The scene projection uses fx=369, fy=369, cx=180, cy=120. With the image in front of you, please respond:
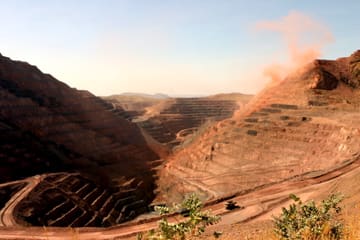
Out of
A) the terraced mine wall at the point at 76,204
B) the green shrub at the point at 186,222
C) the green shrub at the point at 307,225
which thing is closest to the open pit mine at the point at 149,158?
the terraced mine wall at the point at 76,204

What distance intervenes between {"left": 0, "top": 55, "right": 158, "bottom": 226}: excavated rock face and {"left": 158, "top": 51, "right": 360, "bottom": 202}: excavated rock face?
8.32 metres

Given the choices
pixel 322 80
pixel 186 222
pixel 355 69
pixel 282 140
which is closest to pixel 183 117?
pixel 355 69

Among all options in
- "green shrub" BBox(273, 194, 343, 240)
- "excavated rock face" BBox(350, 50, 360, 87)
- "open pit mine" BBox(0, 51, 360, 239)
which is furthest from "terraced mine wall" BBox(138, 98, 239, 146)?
"green shrub" BBox(273, 194, 343, 240)

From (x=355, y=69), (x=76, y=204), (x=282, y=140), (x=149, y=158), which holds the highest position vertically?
(x=355, y=69)

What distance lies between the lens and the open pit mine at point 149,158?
40875 millimetres

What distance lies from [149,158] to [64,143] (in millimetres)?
19545

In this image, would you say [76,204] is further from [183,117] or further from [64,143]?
[183,117]

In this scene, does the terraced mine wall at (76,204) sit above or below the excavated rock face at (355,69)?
below

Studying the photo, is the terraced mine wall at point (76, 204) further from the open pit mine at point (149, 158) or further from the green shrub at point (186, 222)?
the green shrub at point (186, 222)

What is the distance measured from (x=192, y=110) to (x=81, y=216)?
371 ft

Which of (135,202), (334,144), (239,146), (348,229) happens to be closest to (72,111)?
(135,202)

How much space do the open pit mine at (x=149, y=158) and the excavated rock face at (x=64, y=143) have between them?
237mm

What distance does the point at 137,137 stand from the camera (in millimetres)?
98375

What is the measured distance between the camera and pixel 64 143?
75125 mm
